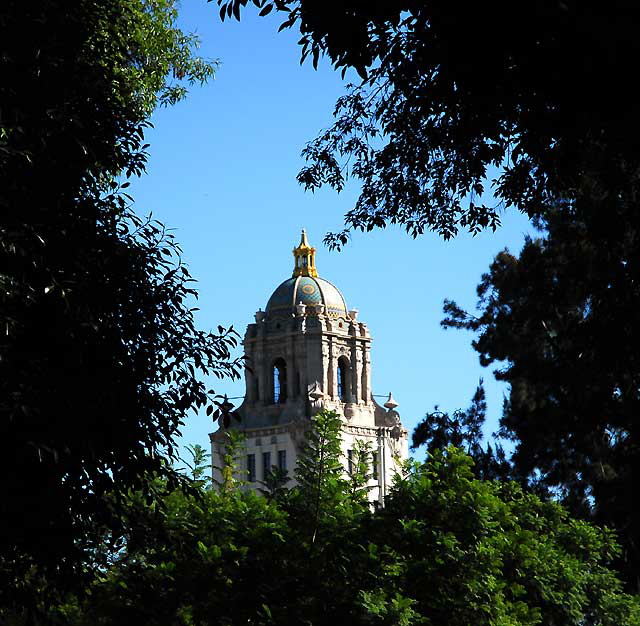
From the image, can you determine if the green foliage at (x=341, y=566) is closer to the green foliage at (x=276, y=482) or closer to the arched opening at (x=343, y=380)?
the green foliage at (x=276, y=482)

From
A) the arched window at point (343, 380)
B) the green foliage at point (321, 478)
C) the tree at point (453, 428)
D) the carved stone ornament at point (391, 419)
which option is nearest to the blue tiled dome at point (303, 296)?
the arched window at point (343, 380)

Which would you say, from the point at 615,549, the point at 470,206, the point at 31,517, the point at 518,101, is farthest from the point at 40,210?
the point at 615,549

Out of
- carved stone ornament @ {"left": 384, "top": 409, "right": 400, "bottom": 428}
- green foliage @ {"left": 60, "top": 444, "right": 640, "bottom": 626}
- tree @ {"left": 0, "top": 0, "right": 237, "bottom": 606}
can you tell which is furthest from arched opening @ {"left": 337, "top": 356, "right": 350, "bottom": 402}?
tree @ {"left": 0, "top": 0, "right": 237, "bottom": 606}

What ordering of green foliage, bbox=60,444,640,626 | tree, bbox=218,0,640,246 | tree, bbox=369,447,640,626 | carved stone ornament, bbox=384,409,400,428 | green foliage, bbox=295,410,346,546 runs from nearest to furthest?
1. tree, bbox=218,0,640,246
2. green foliage, bbox=60,444,640,626
3. tree, bbox=369,447,640,626
4. green foliage, bbox=295,410,346,546
5. carved stone ornament, bbox=384,409,400,428

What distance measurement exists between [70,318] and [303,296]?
130m

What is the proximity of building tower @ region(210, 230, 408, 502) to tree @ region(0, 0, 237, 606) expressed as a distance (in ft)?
396

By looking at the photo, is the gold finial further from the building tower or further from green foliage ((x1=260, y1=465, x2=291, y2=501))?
green foliage ((x1=260, y1=465, x2=291, y2=501))

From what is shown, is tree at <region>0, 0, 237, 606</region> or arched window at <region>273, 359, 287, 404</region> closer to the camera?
tree at <region>0, 0, 237, 606</region>

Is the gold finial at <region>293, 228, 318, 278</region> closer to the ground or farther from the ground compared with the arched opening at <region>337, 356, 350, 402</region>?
farther from the ground

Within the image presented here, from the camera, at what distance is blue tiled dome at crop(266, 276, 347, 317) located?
146 metres

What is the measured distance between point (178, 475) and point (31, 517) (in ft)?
7.79

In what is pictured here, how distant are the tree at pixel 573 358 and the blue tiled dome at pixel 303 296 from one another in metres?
88.2

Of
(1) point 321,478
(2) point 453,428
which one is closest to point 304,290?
(2) point 453,428

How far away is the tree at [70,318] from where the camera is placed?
16188mm
